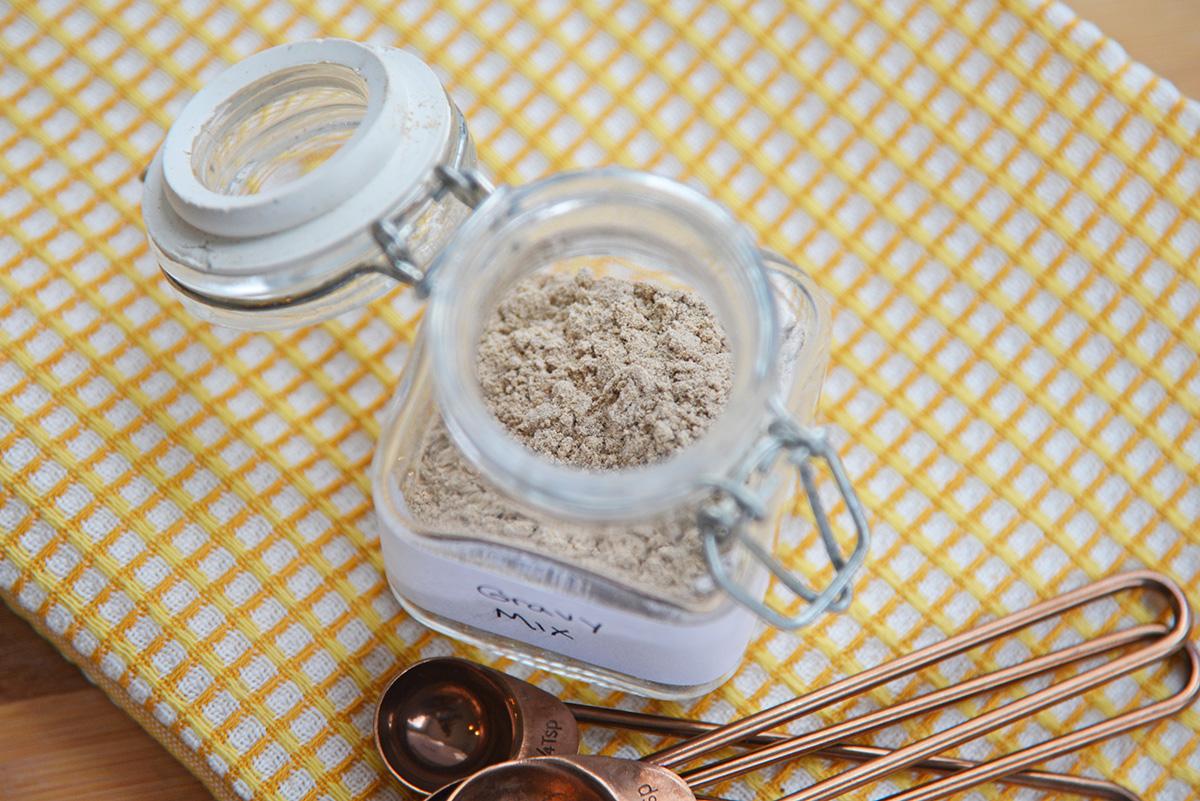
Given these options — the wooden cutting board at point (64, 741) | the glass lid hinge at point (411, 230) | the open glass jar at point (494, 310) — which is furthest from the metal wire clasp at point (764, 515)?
the wooden cutting board at point (64, 741)

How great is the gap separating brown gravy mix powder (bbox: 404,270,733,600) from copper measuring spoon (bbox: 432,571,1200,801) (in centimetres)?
14

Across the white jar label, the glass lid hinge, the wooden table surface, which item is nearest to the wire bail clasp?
the glass lid hinge

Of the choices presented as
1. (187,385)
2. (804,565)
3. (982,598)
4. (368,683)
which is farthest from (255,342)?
(982,598)

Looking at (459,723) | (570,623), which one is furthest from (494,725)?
(570,623)

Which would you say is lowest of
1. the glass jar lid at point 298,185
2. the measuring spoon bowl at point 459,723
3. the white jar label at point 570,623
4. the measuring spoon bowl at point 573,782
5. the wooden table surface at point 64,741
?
the wooden table surface at point 64,741

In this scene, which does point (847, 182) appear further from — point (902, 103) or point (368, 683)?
point (368, 683)

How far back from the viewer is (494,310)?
43 centimetres

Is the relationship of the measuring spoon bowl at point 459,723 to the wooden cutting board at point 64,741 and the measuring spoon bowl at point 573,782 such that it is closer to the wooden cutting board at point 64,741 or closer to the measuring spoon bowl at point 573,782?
the measuring spoon bowl at point 573,782

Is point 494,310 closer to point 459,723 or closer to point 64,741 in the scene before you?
point 459,723

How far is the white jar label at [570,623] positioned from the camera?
0.39m

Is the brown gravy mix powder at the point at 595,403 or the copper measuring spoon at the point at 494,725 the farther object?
the copper measuring spoon at the point at 494,725

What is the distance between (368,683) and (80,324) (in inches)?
12.0

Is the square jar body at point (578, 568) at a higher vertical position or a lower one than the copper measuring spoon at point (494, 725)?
higher

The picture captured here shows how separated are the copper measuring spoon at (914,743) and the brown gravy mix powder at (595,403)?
0.47ft
